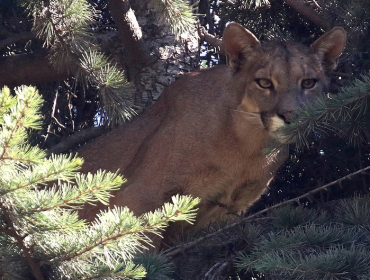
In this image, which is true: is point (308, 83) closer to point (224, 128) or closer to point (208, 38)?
point (224, 128)

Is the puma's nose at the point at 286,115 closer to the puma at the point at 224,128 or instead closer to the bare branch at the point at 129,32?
the puma at the point at 224,128

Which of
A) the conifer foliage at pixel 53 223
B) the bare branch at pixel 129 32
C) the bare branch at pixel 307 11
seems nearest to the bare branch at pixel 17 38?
the bare branch at pixel 129 32

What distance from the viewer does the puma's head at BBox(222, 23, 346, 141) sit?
17.5 feet

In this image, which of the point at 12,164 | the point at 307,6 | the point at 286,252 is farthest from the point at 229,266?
the point at 307,6

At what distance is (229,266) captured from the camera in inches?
177

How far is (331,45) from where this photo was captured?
565 cm

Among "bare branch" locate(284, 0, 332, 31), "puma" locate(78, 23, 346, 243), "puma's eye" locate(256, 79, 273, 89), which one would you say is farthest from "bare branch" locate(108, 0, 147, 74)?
"bare branch" locate(284, 0, 332, 31)

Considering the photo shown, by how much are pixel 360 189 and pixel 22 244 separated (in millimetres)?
3956

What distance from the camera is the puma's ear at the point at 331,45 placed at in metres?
5.53

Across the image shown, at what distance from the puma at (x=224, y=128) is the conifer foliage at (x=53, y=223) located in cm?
244

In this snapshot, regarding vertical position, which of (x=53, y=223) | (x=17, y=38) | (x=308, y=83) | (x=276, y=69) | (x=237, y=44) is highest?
(x=17, y=38)

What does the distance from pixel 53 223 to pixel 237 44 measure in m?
3.36

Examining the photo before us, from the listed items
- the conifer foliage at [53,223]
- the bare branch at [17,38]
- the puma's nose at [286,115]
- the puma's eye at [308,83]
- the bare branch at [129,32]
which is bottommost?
the conifer foliage at [53,223]

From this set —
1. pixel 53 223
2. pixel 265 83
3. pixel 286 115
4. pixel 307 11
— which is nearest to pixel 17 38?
pixel 265 83
